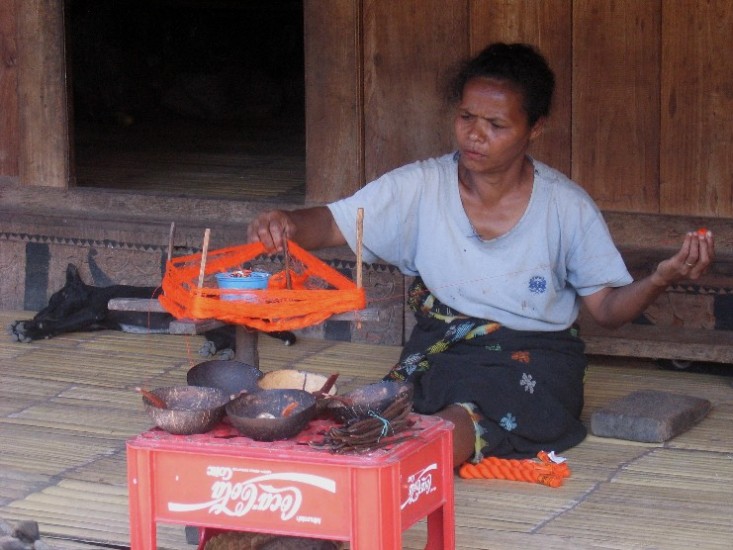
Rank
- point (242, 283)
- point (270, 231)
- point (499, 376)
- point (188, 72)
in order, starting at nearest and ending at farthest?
point (242, 283) → point (270, 231) → point (499, 376) → point (188, 72)

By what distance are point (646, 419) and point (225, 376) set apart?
134 centimetres

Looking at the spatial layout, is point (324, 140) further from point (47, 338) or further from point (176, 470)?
point (176, 470)

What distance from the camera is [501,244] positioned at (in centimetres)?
352

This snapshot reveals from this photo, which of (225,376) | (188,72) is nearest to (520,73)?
(225,376)

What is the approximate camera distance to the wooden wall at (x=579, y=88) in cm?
418

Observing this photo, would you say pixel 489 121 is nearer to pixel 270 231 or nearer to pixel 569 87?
pixel 270 231

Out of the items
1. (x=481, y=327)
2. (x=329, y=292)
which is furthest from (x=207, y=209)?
(x=329, y=292)

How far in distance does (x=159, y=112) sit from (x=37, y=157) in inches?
166

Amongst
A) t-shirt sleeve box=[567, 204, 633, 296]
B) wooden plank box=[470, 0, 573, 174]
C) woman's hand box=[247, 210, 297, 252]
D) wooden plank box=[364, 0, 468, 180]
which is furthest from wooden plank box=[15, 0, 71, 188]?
t-shirt sleeve box=[567, 204, 633, 296]

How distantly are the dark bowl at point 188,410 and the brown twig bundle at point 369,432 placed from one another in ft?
0.71

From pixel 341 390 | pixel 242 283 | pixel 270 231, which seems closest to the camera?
pixel 242 283

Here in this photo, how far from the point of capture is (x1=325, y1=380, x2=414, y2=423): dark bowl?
2506 millimetres

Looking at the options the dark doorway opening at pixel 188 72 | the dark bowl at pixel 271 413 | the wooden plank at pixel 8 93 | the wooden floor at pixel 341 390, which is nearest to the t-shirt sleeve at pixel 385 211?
the wooden floor at pixel 341 390

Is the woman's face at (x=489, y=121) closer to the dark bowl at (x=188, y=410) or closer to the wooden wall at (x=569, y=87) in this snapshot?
the wooden wall at (x=569, y=87)
